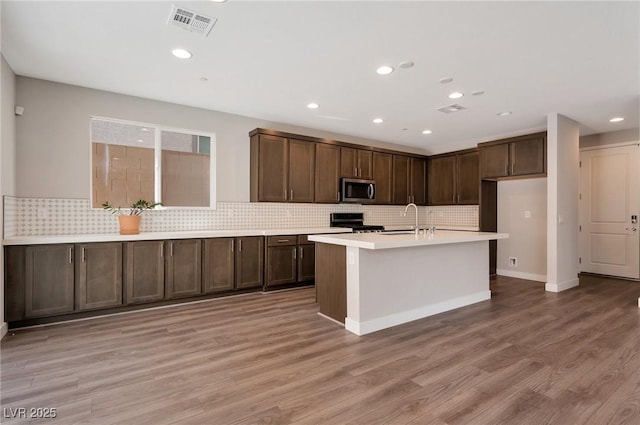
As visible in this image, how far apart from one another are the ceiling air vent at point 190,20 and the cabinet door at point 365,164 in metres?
3.81

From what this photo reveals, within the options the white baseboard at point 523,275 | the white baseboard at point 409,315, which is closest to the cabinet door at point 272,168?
the white baseboard at point 409,315

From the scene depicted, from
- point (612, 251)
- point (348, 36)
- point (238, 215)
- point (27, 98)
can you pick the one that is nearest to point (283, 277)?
point (238, 215)

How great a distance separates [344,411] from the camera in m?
1.94

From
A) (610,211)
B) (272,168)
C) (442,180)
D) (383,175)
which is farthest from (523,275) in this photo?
(272,168)

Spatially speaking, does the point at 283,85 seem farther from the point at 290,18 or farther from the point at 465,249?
the point at 465,249

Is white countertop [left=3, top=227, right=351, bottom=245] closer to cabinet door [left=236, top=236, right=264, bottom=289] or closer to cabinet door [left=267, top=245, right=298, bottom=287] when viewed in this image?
cabinet door [left=236, top=236, right=264, bottom=289]

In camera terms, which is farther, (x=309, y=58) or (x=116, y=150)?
(x=116, y=150)

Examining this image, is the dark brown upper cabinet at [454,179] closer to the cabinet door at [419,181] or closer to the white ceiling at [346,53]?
the cabinet door at [419,181]

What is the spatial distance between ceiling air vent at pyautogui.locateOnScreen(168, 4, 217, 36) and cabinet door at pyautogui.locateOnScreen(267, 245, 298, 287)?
290 cm

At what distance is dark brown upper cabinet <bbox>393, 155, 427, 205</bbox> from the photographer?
668 centimetres

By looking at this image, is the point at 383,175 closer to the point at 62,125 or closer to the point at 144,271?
the point at 144,271

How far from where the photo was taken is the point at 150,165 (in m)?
4.52

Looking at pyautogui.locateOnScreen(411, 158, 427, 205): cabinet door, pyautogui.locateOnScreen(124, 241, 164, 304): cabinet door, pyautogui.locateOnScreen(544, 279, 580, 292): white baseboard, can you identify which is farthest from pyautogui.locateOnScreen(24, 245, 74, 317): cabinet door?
pyautogui.locateOnScreen(544, 279, 580, 292): white baseboard

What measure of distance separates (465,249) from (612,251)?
3.81m
